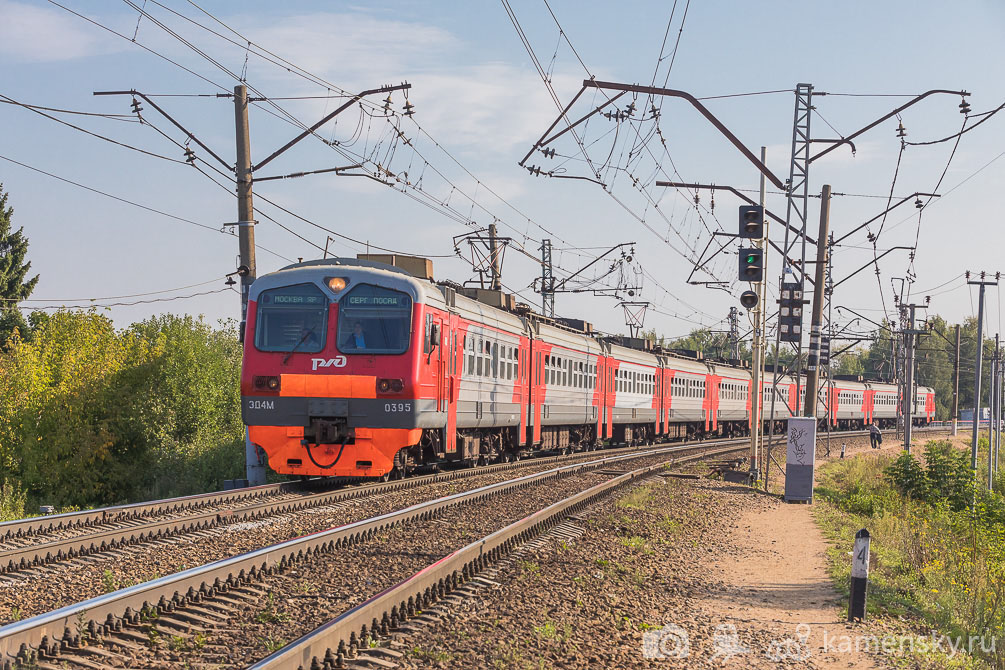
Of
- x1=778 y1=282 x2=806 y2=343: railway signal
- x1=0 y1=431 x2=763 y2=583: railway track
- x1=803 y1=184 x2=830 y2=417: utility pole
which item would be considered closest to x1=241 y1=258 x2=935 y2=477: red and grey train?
x1=0 y1=431 x2=763 y2=583: railway track

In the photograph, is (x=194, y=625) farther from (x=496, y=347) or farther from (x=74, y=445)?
(x=74, y=445)

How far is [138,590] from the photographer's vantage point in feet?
22.4

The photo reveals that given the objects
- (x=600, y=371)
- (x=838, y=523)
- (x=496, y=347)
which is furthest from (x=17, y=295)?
(x=838, y=523)

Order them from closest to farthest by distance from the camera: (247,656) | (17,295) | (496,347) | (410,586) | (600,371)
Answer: (247,656)
(410,586)
(496,347)
(600,371)
(17,295)

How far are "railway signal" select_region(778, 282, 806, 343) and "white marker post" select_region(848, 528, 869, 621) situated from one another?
1204 cm

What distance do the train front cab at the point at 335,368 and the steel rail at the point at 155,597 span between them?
361 centimetres

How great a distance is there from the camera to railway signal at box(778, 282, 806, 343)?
20234 mm

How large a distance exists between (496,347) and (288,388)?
635 centimetres

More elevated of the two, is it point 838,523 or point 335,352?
point 335,352

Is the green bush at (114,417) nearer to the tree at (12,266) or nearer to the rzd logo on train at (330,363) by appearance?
the rzd logo on train at (330,363)

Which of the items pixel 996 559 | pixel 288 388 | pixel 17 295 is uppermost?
pixel 17 295

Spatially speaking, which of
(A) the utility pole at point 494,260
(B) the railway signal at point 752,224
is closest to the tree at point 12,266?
(A) the utility pole at point 494,260

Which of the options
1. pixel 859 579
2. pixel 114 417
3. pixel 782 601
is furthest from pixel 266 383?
pixel 859 579

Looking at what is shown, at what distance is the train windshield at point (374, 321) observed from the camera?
15234 millimetres
